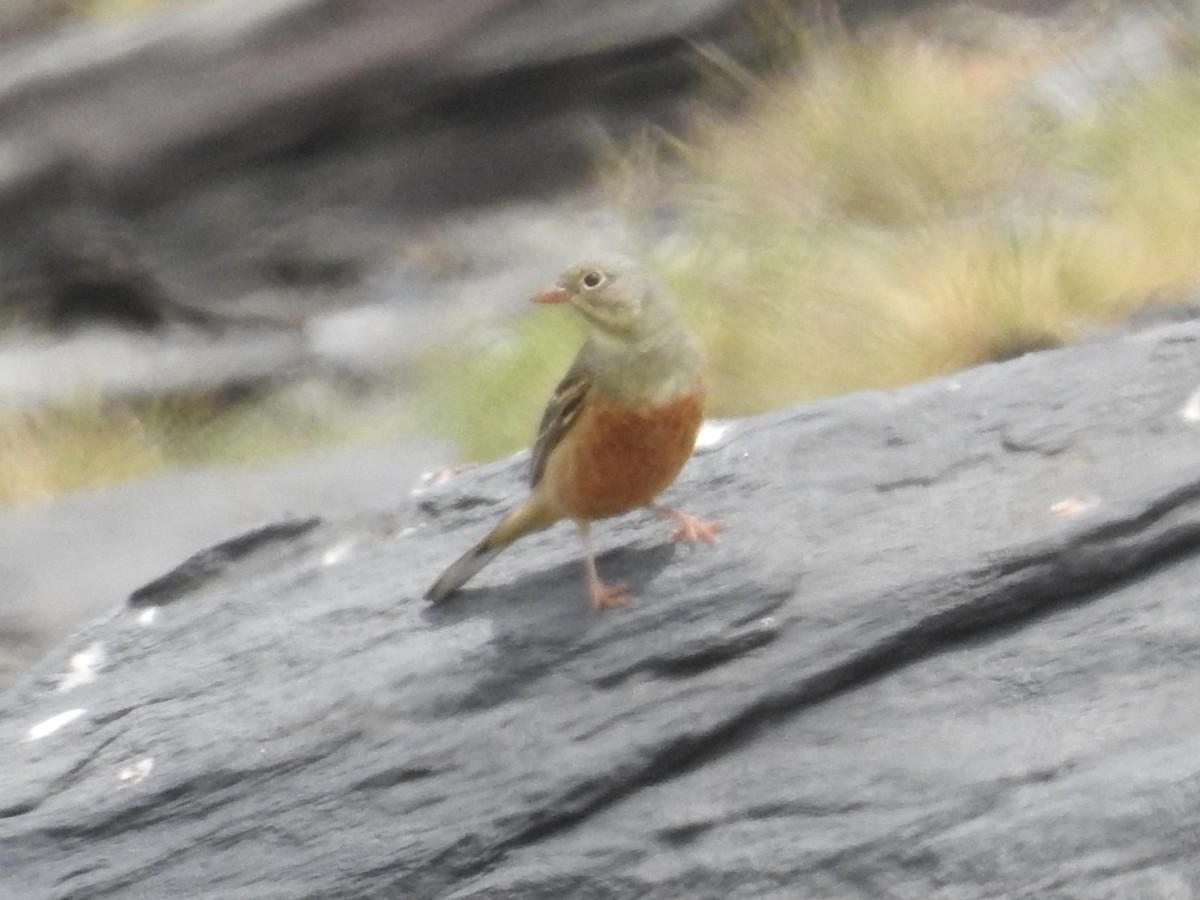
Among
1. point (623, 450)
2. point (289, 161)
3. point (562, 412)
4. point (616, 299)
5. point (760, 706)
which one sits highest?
point (289, 161)

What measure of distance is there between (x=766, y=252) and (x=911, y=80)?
1.44 metres

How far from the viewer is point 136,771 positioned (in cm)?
455

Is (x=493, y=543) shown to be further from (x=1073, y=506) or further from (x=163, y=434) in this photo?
(x=163, y=434)

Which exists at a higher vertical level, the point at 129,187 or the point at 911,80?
the point at 129,187

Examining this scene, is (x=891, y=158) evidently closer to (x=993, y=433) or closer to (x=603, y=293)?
(x=993, y=433)

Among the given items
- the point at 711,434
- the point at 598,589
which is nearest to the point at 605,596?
the point at 598,589

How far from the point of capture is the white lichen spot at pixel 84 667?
511 centimetres

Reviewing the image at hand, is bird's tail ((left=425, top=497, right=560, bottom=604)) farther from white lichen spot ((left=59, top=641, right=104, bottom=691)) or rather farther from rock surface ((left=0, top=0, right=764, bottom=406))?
rock surface ((left=0, top=0, right=764, bottom=406))

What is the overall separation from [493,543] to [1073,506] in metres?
1.53

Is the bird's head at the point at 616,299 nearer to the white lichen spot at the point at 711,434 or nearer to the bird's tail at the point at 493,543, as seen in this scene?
the bird's tail at the point at 493,543

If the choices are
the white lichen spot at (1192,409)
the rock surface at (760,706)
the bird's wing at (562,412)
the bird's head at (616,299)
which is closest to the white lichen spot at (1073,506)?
the rock surface at (760,706)

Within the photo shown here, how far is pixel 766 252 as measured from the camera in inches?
321

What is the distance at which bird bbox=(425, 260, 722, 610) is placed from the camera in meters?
4.21

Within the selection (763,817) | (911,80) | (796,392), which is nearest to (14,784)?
(763,817)
